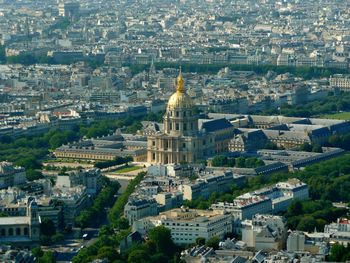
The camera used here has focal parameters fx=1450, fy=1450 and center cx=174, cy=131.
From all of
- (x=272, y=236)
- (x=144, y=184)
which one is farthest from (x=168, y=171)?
(x=272, y=236)

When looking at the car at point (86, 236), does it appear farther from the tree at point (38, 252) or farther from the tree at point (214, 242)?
the tree at point (214, 242)

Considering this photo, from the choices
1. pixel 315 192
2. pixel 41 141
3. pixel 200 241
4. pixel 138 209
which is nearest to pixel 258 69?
pixel 41 141

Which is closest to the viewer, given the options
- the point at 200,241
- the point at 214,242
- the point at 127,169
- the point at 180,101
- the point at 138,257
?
the point at 138,257

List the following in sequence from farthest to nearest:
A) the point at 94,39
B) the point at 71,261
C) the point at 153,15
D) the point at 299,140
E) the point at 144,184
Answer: the point at 153,15
the point at 94,39
the point at 299,140
the point at 144,184
the point at 71,261

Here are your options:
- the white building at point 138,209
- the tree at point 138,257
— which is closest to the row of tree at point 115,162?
the white building at point 138,209

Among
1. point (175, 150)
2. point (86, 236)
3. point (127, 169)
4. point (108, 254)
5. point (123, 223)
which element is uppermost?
point (108, 254)

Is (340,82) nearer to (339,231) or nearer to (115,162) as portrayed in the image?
(115,162)

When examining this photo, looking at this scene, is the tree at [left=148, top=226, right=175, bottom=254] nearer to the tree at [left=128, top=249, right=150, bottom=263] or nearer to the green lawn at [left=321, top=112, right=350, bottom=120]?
the tree at [left=128, top=249, right=150, bottom=263]

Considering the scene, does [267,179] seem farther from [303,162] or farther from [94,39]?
[94,39]
